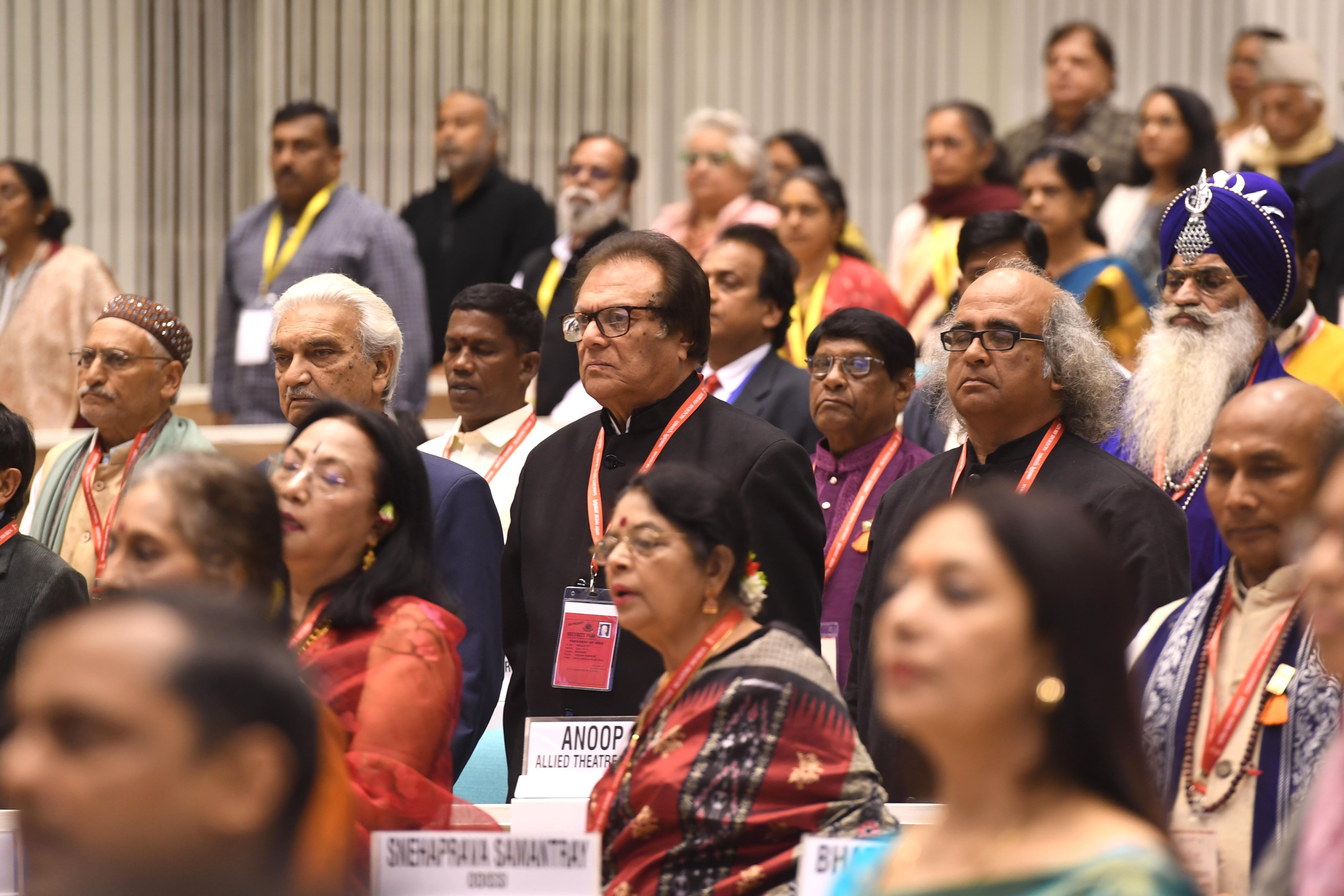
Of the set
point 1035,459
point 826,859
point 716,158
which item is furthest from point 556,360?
point 826,859

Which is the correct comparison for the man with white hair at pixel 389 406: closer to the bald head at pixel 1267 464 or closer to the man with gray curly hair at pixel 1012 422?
the man with gray curly hair at pixel 1012 422

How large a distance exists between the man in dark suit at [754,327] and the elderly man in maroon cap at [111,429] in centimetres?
164

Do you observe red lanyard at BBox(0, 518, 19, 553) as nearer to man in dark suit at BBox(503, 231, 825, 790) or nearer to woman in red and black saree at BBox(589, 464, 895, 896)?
man in dark suit at BBox(503, 231, 825, 790)

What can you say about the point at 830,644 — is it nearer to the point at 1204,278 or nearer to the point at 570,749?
the point at 570,749

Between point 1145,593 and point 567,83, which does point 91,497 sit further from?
point 567,83

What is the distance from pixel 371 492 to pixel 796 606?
1132 millimetres

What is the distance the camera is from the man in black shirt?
8.05m

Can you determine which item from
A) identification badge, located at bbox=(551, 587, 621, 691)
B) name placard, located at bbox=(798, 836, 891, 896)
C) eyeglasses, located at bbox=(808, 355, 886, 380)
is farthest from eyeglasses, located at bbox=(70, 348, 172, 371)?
name placard, located at bbox=(798, 836, 891, 896)

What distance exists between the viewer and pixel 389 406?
5059mm

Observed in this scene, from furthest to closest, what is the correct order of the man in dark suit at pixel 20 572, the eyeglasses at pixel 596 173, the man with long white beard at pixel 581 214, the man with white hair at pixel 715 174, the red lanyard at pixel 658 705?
the man with white hair at pixel 715 174
the eyeglasses at pixel 596 173
the man with long white beard at pixel 581 214
the man in dark suit at pixel 20 572
the red lanyard at pixel 658 705

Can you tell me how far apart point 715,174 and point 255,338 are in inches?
85.5

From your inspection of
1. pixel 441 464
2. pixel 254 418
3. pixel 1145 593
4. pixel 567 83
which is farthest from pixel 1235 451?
pixel 567 83

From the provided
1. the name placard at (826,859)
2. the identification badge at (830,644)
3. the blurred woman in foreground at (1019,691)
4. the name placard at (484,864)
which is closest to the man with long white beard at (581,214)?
the identification badge at (830,644)

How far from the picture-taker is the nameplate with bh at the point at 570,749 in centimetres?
349
